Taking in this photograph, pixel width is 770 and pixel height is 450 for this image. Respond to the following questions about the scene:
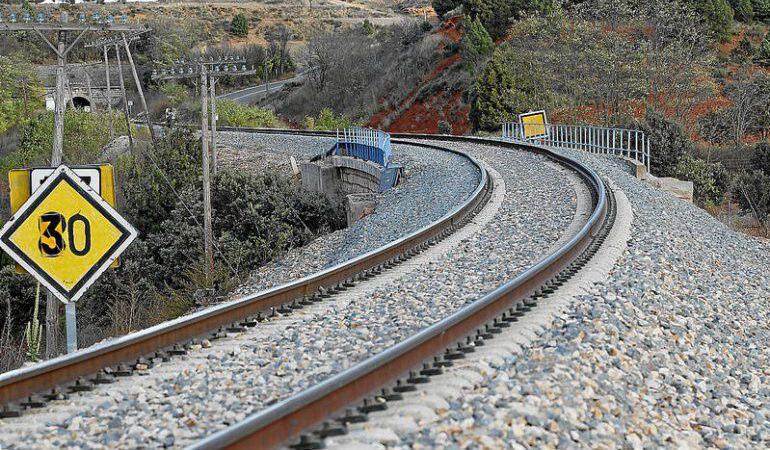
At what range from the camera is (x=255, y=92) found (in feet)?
301

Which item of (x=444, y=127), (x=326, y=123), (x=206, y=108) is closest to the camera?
(x=206, y=108)

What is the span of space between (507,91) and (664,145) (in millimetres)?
18073

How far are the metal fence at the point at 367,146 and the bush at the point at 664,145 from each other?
7.47 metres

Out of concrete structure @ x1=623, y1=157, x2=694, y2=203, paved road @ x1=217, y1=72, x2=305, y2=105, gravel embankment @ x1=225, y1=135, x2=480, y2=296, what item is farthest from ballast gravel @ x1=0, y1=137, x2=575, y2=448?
paved road @ x1=217, y1=72, x2=305, y2=105

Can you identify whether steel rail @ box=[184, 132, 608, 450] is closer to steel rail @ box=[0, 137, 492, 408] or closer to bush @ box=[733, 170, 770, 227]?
steel rail @ box=[0, 137, 492, 408]

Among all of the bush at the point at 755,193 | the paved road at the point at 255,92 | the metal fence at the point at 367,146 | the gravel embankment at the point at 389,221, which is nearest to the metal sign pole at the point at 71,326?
the gravel embankment at the point at 389,221

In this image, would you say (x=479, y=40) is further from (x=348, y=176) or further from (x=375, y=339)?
(x=375, y=339)

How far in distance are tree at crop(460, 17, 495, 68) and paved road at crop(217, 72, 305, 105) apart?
27.4 m

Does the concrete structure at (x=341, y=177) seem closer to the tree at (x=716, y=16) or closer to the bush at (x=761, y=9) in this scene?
the tree at (x=716, y=16)

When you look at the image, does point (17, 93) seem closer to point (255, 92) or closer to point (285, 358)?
point (255, 92)

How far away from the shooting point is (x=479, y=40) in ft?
206

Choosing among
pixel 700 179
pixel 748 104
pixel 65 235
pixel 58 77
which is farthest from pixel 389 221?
pixel 748 104

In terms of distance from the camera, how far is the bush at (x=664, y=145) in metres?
29.1

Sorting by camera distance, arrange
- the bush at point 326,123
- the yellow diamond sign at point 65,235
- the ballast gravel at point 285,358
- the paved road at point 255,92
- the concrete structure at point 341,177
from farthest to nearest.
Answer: the paved road at point 255,92 → the bush at point 326,123 → the concrete structure at point 341,177 → the yellow diamond sign at point 65,235 → the ballast gravel at point 285,358
